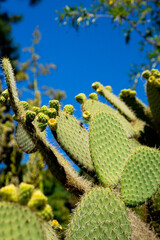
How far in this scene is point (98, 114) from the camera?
1.35m

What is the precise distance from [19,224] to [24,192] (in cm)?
8

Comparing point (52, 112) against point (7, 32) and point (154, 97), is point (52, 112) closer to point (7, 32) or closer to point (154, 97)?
point (154, 97)

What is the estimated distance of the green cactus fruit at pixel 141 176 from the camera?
1.14 metres

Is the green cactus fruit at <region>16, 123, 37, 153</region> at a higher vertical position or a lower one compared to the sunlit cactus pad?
higher

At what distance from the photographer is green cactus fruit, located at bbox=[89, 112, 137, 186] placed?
1.21 metres

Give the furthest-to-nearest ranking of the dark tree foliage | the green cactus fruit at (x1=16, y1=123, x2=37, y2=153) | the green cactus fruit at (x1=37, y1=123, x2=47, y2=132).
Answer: the dark tree foliage < the green cactus fruit at (x1=16, y1=123, x2=37, y2=153) < the green cactus fruit at (x1=37, y1=123, x2=47, y2=132)

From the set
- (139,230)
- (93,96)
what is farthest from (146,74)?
(139,230)

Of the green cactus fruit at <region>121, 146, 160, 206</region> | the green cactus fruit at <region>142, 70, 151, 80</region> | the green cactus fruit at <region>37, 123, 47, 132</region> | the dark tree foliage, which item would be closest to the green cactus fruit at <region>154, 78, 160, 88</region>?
the green cactus fruit at <region>142, 70, 151, 80</region>

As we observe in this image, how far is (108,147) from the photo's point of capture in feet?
4.23

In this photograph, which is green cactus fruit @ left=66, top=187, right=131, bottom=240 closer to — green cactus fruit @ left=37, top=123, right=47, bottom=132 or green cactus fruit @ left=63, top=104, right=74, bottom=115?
green cactus fruit @ left=37, top=123, right=47, bottom=132

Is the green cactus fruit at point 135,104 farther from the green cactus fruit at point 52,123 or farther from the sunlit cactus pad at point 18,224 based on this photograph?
the sunlit cactus pad at point 18,224

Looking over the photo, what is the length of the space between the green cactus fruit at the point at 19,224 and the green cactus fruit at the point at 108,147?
52 centimetres

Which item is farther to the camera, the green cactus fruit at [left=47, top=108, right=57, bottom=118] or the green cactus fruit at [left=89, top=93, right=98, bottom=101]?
the green cactus fruit at [left=89, top=93, right=98, bottom=101]

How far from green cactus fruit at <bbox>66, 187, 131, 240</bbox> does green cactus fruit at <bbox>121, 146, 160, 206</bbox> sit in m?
0.12
